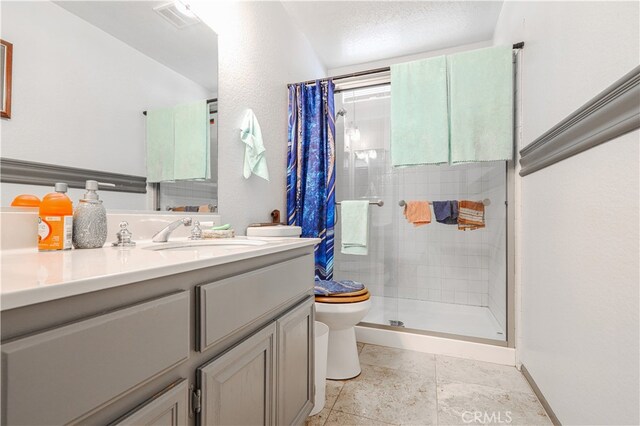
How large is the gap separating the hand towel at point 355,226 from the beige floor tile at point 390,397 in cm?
82

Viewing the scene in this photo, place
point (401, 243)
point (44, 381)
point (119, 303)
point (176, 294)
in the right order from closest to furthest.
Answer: point (44, 381), point (119, 303), point (176, 294), point (401, 243)

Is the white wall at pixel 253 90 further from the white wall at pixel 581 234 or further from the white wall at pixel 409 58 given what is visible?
the white wall at pixel 581 234

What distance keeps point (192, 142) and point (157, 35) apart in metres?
0.44

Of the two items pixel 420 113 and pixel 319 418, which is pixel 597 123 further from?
pixel 319 418

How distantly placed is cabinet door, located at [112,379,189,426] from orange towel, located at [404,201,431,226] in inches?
79.3

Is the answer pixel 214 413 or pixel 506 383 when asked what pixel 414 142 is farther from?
pixel 214 413

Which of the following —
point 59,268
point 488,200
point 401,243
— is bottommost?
point 401,243

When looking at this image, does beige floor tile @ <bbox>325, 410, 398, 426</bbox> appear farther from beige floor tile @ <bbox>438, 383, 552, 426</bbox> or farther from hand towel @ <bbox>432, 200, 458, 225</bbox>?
hand towel @ <bbox>432, 200, 458, 225</bbox>

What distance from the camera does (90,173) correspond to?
0.95 metres

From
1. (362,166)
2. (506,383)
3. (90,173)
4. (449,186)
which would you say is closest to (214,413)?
(90,173)

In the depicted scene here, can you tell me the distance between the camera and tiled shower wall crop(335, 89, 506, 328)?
253 centimetres

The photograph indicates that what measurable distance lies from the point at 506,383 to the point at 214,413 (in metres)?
1.64

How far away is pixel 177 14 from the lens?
132 cm

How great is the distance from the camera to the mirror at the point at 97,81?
806mm
